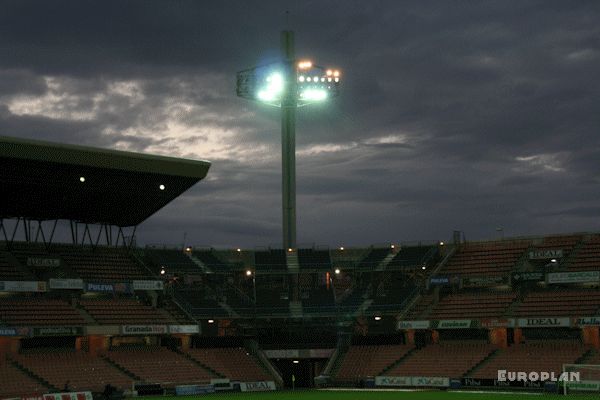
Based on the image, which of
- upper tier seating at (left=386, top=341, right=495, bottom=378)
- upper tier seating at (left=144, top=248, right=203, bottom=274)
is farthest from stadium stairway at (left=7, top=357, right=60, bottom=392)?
upper tier seating at (left=386, top=341, right=495, bottom=378)

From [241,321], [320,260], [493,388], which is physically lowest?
[493,388]

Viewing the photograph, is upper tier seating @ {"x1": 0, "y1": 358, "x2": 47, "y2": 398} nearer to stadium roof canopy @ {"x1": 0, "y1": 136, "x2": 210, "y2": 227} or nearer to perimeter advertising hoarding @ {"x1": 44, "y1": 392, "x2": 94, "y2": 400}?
perimeter advertising hoarding @ {"x1": 44, "y1": 392, "x2": 94, "y2": 400}

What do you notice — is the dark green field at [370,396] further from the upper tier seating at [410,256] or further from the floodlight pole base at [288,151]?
the floodlight pole base at [288,151]

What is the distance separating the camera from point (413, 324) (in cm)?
8225

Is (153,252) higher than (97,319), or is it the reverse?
(153,252)

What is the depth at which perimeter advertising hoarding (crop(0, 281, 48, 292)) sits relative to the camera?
240 ft

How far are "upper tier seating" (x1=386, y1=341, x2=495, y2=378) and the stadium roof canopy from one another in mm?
23481

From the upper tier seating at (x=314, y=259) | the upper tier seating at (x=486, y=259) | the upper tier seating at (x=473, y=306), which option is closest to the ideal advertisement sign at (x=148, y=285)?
the upper tier seating at (x=314, y=259)

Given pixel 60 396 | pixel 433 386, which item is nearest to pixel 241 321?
pixel 433 386

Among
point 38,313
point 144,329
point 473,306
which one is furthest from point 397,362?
point 38,313

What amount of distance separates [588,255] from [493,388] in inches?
605

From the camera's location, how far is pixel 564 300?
7788 centimetres

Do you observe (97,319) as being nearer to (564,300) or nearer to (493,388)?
(493,388)

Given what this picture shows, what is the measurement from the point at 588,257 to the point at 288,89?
30.7m
